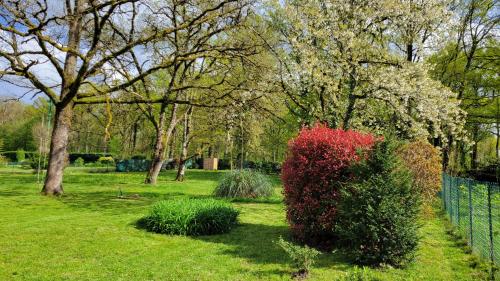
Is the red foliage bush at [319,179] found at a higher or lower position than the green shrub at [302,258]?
higher

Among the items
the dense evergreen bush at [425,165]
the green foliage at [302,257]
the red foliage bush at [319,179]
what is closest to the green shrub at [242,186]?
the dense evergreen bush at [425,165]

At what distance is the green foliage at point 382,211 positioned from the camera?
6363mm

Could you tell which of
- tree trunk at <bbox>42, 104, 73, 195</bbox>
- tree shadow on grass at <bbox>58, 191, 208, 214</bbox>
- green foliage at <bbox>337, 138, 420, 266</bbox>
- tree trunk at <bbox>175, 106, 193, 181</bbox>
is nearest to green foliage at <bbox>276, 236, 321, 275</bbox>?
green foliage at <bbox>337, 138, 420, 266</bbox>

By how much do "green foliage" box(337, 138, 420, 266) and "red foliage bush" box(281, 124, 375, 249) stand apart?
52 cm

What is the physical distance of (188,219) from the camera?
28.2 ft

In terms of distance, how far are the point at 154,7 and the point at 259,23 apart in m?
4.74

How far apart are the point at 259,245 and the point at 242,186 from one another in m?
8.18

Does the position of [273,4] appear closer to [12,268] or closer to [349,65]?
[349,65]

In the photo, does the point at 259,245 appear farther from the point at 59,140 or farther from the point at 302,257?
the point at 59,140

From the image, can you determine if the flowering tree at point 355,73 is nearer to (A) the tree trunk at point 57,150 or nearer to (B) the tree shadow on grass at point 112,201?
(B) the tree shadow on grass at point 112,201

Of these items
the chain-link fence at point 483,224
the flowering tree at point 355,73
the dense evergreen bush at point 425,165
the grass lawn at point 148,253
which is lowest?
the grass lawn at point 148,253

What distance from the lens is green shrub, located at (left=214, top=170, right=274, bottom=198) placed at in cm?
1594

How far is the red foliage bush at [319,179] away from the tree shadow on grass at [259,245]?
2.00 ft

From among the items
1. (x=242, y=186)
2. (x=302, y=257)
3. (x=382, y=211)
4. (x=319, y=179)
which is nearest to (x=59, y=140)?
(x=242, y=186)
